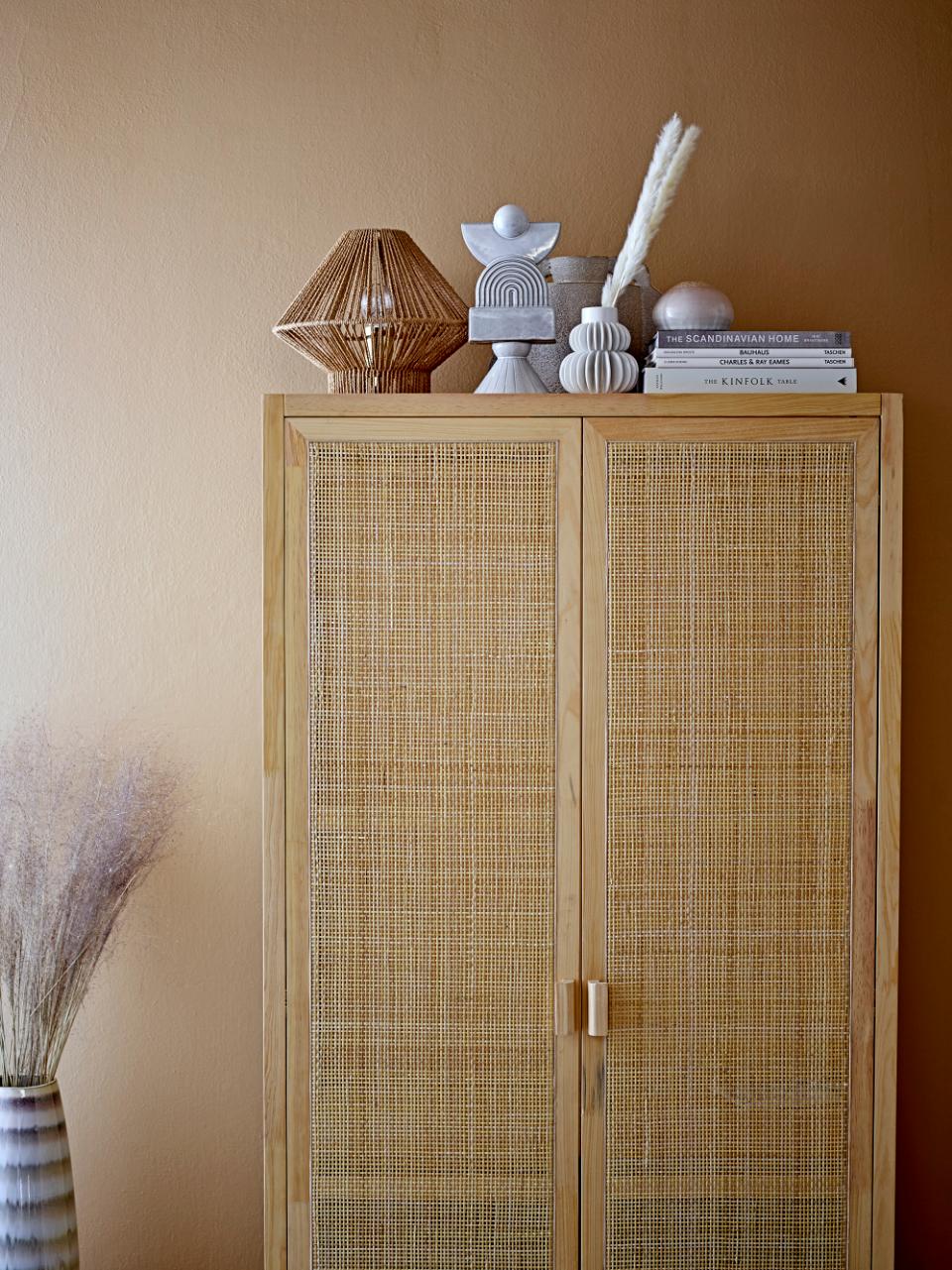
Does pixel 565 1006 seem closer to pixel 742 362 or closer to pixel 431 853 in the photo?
pixel 431 853

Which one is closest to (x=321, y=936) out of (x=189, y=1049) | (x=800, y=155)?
(x=189, y=1049)

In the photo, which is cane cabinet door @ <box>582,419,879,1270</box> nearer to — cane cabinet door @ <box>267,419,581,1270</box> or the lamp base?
cane cabinet door @ <box>267,419,581,1270</box>

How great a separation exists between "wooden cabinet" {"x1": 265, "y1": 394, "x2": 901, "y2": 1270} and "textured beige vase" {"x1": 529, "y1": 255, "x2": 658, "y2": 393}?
1.05ft

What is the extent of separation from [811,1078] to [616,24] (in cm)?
189

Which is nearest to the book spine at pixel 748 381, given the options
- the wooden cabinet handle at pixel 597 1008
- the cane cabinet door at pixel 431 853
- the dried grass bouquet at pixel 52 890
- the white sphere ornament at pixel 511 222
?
the cane cabinet door at pixel 431 853

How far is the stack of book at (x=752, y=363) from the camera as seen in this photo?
1857 mm

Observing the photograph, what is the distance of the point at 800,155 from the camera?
224 centimetres

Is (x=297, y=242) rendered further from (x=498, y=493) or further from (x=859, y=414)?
(x=859, y=414)

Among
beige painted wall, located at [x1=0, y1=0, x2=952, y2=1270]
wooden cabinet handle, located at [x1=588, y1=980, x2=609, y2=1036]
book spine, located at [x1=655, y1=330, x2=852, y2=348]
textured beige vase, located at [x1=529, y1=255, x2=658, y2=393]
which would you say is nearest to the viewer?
wooden cabinet handle, located at [x1=588, y1=980, x2=609, y2=1036]

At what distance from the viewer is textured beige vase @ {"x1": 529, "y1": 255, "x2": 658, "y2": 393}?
2035 mm

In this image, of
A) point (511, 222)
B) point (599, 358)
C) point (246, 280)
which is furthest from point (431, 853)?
point (246, 280)

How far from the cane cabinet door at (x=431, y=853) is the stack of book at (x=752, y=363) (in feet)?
0.79

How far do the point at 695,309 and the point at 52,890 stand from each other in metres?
1.46

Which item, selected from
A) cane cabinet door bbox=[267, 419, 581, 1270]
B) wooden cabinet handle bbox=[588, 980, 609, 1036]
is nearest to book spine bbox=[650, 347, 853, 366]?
cane cabinet door bbox=[267, 419, 581, 1270]
